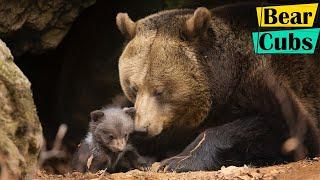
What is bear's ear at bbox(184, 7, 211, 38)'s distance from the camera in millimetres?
6828

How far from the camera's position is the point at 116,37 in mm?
9703

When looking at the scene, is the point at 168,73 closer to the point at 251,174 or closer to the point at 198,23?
the point at 198,23

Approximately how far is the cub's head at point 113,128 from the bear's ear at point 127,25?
90cm

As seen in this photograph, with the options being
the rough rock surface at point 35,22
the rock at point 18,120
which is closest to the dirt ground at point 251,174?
the rock at point 18,120

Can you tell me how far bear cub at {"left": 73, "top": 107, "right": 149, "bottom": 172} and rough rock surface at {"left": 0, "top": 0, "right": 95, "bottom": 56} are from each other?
1588 millimetres

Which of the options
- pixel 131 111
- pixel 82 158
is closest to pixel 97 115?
pixel 131 111

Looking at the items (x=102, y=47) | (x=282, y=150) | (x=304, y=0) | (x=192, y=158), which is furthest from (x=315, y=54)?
(x=102, y=47)

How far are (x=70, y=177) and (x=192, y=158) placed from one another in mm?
1365

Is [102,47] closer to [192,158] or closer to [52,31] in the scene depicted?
[52,31]

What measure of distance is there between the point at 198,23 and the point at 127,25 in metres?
0.93

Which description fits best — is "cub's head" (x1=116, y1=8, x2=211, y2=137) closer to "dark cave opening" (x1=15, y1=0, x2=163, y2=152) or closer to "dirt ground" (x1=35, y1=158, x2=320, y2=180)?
"dirt ground" (x1=35, y1=158, x2=320, y2=180)

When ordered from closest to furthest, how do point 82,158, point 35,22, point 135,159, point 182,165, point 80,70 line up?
point 182,165 → point 135,159 → point 82,158 → point 35,22 → point 80,70

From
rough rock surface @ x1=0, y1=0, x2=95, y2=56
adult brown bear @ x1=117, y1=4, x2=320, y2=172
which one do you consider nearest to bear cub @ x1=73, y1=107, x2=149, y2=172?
adult brown bear @ x1=117, y1=4, x2=320, y2=172

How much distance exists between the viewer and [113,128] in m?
6.95
